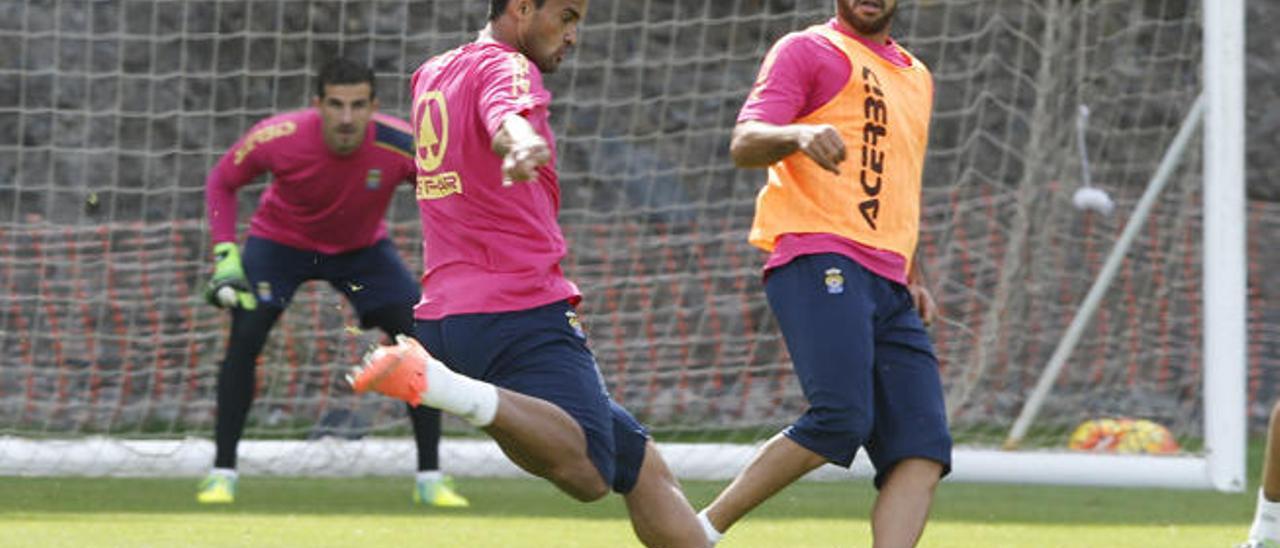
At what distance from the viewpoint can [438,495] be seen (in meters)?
8.75

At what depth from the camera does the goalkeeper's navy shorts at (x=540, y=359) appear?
5098mm

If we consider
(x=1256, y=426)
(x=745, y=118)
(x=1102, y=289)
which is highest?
(x=745, y=118)

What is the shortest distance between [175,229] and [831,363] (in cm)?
682

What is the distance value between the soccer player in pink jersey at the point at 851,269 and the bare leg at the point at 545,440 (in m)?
0.79

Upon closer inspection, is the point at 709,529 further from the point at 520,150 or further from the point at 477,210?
the point at 520,150

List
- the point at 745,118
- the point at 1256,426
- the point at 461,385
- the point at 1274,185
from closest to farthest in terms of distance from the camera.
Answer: the point at 461,385 < the point at 745,118 < the point at 1256,426 < the point at 1274,185

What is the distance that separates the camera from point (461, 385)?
4.88m

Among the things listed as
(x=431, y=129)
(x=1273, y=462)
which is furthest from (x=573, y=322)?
(x=1273, y=462)

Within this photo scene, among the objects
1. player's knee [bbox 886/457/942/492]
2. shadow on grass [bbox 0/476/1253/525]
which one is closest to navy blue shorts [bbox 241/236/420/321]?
shadow on grass [bbox 0/476/1253/525]

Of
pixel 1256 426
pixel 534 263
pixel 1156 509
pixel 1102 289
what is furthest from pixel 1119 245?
pixel 534 263

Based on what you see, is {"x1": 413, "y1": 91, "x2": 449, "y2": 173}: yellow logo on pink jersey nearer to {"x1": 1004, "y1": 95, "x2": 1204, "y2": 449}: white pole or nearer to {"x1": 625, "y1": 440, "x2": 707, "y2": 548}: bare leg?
{"x1": 625, "y1": 440, "x2": 707, "y2": 548}: bare leg

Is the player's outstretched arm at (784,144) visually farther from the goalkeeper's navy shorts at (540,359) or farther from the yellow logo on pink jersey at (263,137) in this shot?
the yellow logo on pink jersey at (263,137)

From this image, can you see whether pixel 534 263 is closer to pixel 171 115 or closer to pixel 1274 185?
pixel 171 115

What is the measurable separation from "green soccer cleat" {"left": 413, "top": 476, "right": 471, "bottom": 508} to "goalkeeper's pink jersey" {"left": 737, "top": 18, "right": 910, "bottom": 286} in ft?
10.4
